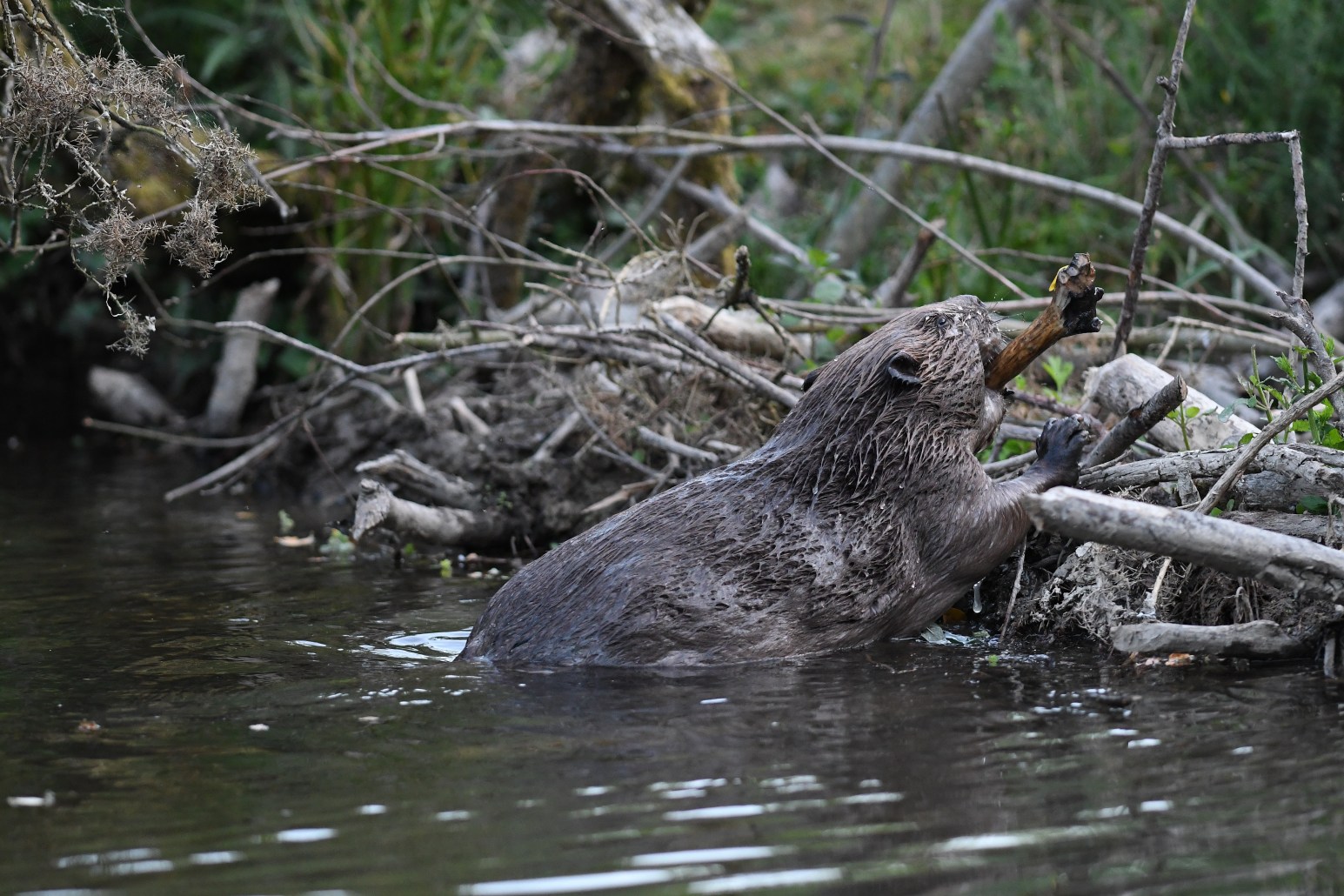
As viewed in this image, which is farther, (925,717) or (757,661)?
(757,661)

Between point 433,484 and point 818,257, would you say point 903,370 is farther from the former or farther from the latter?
point 433,484

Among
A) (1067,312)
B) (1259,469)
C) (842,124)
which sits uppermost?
(842,124)

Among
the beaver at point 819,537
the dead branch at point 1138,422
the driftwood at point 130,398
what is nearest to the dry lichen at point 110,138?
the beaver at point 819,537

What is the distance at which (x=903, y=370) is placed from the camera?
15.2ft

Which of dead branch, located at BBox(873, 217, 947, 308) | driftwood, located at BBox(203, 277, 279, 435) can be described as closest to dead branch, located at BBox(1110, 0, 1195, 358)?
dead branch, located at BBox(873, 217, 947, 308)

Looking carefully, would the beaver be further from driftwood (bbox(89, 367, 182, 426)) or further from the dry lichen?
driftwood (bbox(89, 367, 182, 426))

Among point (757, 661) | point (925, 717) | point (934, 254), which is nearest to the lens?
point (925, 717)

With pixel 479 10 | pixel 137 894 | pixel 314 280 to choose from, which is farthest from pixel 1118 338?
pixel 314 280

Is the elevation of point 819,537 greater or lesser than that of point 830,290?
lesser

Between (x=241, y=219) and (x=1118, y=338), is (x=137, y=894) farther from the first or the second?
(x=241, y=219)

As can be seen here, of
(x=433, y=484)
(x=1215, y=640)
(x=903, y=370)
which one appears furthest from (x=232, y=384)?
(x=1215, y=640)

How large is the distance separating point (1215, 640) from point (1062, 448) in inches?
39.4

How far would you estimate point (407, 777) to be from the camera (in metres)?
3.12

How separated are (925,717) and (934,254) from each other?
5.38 meters
